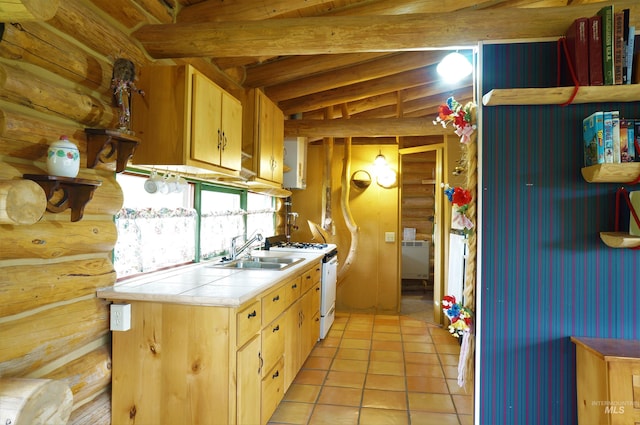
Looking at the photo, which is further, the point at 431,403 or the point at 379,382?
the point at 379,382

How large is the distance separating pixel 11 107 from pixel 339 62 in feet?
9.32

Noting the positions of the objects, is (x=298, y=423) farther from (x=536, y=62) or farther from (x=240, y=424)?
(x=536, y=62)

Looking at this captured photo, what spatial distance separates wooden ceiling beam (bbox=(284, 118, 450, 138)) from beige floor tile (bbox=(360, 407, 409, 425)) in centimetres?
283

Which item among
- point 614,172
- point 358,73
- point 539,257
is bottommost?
point 539,257

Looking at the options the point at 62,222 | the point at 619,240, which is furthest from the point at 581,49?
the point at 62,222

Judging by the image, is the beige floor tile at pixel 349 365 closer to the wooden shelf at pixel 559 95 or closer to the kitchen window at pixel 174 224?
the kitchen window at pixel 174 224

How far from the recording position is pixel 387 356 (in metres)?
3.85

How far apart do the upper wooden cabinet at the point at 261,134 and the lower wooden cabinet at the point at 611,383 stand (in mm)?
2417

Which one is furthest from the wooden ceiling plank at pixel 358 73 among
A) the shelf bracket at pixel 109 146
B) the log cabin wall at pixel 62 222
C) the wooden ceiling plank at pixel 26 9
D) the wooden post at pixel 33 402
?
the wooden post at pixel 33 402

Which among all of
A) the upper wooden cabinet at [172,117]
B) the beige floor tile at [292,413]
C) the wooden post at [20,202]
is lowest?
the beige floor tile at [292,413]

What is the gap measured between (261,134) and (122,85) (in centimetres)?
137

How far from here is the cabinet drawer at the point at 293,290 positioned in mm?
2880

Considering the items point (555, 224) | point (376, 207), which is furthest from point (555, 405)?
point (376, 207)

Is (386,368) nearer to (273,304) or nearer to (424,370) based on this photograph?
(424,370)
